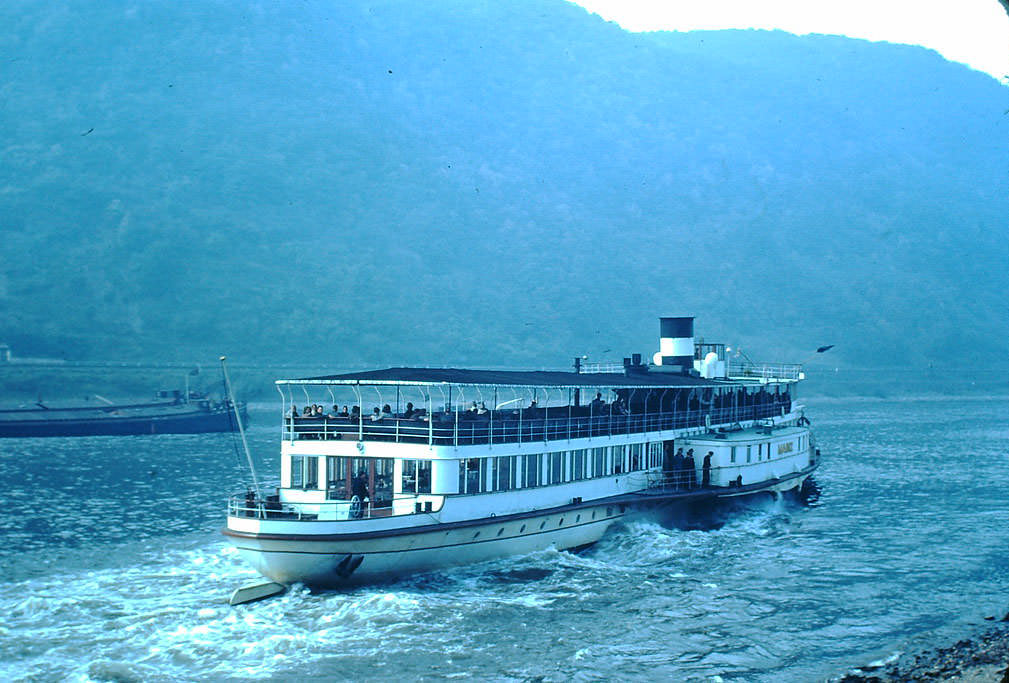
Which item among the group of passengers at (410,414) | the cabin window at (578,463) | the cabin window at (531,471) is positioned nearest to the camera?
the group of passengers at (410,414)

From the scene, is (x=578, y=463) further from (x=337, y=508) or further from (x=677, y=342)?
(x=677, y=342)

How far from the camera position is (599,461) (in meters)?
41.8

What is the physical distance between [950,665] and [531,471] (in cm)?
1629

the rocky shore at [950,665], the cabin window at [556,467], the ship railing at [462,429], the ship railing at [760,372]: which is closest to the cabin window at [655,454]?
the ship railing at [462,429]

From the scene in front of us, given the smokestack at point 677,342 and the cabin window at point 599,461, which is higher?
the smokestack at point 677,342

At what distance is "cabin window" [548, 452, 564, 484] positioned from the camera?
38.8 m

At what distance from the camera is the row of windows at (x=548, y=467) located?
3556 centimetres

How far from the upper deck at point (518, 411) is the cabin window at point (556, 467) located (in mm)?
753

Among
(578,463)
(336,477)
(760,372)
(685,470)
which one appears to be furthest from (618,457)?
(760,372)

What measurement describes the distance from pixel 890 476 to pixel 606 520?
33915 mm

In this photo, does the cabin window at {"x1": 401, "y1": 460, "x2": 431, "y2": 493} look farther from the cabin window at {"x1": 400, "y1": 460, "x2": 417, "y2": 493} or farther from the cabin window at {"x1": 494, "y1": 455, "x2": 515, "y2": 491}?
the cabin window at {"x1": 494, "y1": 455, "x2": 515, "y2": 491}

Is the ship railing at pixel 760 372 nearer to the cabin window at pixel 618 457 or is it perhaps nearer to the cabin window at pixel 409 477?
the cabin window at pixel 618 457

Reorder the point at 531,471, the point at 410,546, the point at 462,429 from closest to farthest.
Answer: the point at 410,546, the point at 462,429, the point at 531,471

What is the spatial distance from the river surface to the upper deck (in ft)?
15.5
